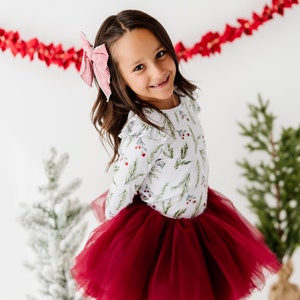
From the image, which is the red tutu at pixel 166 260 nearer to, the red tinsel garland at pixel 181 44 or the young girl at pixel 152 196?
the young girl at pixel 152 196

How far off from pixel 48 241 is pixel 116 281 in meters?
0.18

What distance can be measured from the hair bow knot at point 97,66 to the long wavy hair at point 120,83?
0.7 inches

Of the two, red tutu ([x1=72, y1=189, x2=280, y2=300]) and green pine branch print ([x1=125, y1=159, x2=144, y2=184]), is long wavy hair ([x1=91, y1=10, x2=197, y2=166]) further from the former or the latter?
red tutu ([x1=72, y1=189, x2=280, y2=300])

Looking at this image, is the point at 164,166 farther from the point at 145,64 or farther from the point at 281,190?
the point at 281,190

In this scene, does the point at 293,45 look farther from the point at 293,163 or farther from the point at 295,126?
the point at 293,163

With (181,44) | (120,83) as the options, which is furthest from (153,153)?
(181,44)

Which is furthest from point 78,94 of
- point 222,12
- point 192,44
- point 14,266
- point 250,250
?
point 250,250

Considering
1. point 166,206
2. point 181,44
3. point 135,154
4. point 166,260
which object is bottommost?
point 166,260

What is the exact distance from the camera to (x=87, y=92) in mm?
1593

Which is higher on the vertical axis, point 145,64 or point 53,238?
point 145,64

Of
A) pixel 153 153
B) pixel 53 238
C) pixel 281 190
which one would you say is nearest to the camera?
pixel 53 238

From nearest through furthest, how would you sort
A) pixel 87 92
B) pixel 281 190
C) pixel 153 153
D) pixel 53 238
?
pixel 53 238, pixel 153 153, pixel 281 190, pixel 87 92

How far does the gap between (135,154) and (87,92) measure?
57cm

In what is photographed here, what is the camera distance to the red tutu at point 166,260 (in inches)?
42.3
